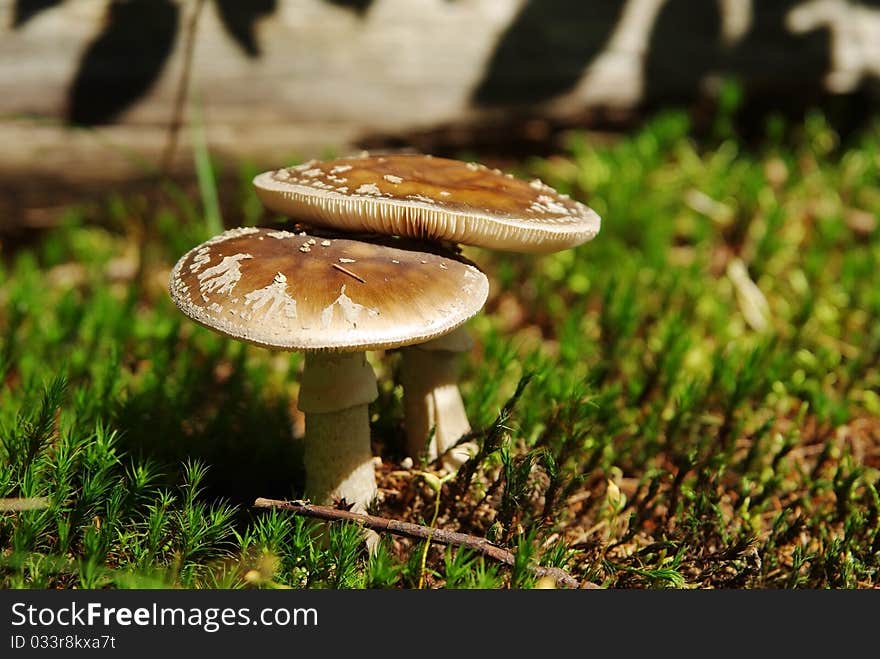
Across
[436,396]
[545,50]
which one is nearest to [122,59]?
[545,50]

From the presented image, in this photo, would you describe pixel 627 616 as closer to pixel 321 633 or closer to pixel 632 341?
pixel 321 633

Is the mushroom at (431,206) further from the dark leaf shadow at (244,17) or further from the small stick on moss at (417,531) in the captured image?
the dark leaf shadow at (244,17)

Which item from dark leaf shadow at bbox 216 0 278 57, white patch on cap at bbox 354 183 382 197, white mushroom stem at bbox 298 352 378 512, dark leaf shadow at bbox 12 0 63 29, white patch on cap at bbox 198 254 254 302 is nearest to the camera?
white patch on cap at bbox 198 254 254 302

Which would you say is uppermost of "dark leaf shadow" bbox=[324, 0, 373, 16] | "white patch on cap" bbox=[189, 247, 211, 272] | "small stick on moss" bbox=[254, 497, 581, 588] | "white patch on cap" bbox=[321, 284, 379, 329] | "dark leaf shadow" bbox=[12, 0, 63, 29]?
"dark leaf shadow" bbox=[324, 0, 373, 16]

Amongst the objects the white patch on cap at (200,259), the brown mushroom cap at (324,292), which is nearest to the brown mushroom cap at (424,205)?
the brown mushroom cap at (324,292)

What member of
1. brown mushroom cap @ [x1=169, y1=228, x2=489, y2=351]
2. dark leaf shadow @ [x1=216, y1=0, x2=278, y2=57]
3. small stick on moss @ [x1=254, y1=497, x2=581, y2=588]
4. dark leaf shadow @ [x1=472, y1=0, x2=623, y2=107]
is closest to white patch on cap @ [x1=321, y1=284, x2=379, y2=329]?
brown mushroom cap @ [x1=169, y1=228, x2=489, y2=351]

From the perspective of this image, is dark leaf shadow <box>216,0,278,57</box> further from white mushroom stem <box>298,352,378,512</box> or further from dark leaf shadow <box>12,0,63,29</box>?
white mushroom stem <box>298,352,378,512</box>
